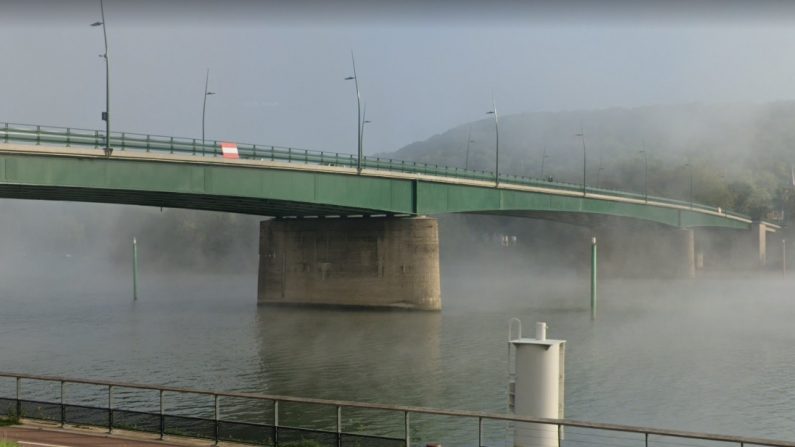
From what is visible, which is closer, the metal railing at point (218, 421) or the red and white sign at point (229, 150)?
the metal railing at point (218, 421)

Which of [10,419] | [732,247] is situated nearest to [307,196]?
[10,419]

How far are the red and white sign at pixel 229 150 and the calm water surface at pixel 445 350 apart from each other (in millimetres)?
10626

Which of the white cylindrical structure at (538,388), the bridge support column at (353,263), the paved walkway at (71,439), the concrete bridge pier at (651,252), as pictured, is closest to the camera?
the white cylindrical structure at (538,388)

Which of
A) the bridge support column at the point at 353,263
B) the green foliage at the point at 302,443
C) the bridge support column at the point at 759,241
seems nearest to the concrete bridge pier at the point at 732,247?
the bridge support column at the point at 759,241

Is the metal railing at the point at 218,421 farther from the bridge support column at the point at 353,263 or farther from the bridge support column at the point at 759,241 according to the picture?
the bridge support column at the point at 759,241

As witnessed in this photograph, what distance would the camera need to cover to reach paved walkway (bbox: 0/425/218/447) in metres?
18.4

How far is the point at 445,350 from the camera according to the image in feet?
156

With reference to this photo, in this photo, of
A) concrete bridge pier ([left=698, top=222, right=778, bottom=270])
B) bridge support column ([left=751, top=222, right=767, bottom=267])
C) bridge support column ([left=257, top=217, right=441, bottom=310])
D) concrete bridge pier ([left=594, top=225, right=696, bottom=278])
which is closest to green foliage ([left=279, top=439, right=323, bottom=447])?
bridge support column ([left=257, top=217, right=441, bottom=310])

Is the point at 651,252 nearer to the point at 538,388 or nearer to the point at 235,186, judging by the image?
the point at 235,186

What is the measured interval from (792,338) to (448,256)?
114 meters

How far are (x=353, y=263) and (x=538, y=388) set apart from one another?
170 ft

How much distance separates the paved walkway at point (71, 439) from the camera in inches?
723

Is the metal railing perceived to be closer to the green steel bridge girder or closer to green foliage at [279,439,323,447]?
green foliage at [279,439,323,447]

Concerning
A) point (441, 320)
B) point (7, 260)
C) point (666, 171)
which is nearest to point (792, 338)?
point (441, 320)
